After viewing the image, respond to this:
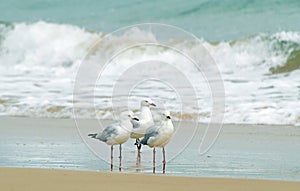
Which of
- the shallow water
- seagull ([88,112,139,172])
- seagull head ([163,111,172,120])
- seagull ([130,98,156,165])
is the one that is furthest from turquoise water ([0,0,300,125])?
seagull head ([163,111,172,120])

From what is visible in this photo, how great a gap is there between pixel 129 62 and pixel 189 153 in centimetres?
1137

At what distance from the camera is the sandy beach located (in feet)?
27.2

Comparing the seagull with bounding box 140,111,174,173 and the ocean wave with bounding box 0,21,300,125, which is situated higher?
the ocean wave with bounding box 0,21,300,125

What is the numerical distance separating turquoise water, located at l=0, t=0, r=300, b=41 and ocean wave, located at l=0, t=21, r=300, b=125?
4.35 feet

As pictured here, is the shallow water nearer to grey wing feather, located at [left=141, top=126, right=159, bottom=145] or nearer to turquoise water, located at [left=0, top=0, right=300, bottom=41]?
grey wing feather, located at [left=141, top=126, right=159, bottom=145]

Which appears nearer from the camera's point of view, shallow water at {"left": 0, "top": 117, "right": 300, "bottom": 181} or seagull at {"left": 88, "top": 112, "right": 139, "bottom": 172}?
shallow water at {"left": 0, "top": 117, "right": 300, "bottom": 181}

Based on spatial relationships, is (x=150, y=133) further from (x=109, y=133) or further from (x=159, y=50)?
(x=159, y=50)

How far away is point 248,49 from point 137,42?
2.84 metres

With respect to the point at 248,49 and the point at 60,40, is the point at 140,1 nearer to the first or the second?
the point at 60,40

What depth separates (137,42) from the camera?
24.1m

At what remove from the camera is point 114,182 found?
342 inches

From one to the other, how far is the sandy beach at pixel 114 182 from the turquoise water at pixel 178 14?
1640 centimetres

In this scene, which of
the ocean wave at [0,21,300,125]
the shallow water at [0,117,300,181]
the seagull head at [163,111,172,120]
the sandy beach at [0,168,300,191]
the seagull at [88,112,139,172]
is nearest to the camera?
the sandy beach at [0,168,300,191]

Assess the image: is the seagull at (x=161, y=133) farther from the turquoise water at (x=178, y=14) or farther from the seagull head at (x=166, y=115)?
the turquoise water at (x=178, y=14)
